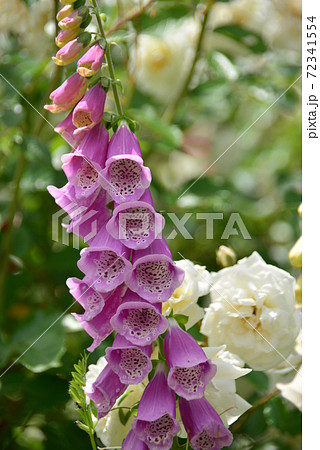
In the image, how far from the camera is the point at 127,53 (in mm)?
951

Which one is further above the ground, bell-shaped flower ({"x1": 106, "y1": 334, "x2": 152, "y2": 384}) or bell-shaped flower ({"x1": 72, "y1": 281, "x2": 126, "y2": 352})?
bell-shaped flower ({"x1": 72, "y1": 281, "x2": 126, "y2": 352})

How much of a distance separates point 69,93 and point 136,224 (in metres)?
0.12

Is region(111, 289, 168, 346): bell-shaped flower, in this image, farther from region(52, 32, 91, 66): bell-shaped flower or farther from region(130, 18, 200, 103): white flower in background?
region(130, 18, 200, 103): white flower in background

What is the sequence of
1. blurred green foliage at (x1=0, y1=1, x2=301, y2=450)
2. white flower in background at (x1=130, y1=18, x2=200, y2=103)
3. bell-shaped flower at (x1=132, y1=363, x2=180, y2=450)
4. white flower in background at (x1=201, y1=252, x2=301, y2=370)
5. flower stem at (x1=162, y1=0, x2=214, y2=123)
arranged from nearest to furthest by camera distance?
1. bell-shaped flower at (x1=132, y1=363, x2=180, y2=450)
2. white flower in background at (x1=201, y1=252, x2=301, y2=370)
3. blurred green foliage at (x1=0, y1=1, x2=301, y2=450)
4. flower stem at (x1=162, y1=0, x2=214, y2=123)
5. white flower in background at (x1=130, y1=18, x2=200, y2=103)

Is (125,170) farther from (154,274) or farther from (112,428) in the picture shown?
(112,428)

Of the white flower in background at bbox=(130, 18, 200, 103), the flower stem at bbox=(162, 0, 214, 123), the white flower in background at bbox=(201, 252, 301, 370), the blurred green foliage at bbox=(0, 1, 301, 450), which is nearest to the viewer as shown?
the white flower in background at bbox=(201, 252, 301, 370)

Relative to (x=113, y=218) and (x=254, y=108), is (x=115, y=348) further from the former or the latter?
(x=254, y=108)

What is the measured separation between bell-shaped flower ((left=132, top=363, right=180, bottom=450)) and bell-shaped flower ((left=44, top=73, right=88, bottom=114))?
241 millimetres

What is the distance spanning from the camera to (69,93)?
0.53 metres

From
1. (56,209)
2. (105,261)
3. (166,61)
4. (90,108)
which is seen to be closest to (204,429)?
(105,261)

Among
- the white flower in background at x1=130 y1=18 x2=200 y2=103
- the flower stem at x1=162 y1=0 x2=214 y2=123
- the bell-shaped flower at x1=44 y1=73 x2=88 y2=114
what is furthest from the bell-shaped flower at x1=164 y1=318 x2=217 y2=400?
the white flower in background at x1=130 y1=18 x2=200 y2=103

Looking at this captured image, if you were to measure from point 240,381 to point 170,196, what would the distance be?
27cm

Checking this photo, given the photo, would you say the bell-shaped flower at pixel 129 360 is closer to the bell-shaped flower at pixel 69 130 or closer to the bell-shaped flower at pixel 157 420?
the bell-shaped flower at pixel 157 420

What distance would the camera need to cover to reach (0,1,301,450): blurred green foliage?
728 millimetres
